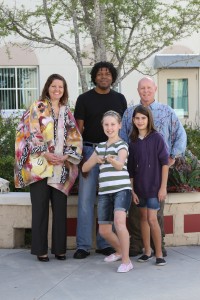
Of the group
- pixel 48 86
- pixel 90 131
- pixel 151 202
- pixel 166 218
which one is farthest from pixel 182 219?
pixel 48 86

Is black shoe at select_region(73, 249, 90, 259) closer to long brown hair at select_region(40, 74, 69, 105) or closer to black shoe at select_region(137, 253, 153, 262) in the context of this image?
black shoe at select_region(137, 253, 153, 262)

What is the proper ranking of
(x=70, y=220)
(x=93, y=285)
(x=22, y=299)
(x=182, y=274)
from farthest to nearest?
(x=70, y=220), (x=182, y=274), (x=93, y=285), (x=22, y=299)

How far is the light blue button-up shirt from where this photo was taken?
5.79 m

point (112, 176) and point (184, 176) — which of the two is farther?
point (184, 176)

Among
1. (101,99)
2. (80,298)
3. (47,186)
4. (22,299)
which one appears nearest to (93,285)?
(80,298)

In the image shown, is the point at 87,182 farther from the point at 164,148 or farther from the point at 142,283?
the point at 142,283

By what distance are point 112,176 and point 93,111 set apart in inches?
31.6

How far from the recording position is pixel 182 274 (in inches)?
210

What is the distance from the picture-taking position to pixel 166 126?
19.0 feet

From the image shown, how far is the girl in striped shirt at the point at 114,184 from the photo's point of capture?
5.39m

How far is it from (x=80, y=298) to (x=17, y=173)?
162cm

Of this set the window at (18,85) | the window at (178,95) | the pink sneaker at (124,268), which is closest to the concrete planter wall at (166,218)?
the pink sneaker at (124,268)

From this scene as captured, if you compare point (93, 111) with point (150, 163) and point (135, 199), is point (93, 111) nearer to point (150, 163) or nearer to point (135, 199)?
point (150, 163)

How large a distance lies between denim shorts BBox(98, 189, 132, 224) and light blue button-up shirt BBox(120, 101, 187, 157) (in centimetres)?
66
